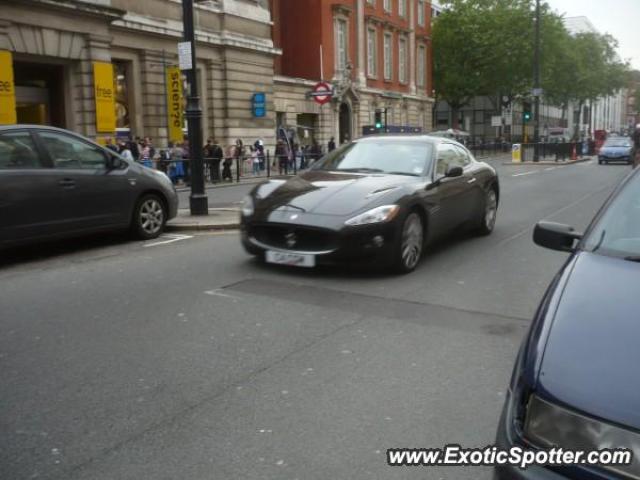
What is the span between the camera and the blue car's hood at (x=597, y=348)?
2.03m

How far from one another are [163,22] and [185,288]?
2290cm

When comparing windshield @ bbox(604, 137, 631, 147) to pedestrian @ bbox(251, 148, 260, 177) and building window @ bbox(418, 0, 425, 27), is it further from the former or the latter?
building window @ bbox(418, 0, 425, 27)

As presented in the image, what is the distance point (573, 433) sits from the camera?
2035 mm

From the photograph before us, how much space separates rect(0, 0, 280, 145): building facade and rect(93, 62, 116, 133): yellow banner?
153 millimetres

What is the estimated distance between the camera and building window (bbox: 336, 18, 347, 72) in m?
44.0

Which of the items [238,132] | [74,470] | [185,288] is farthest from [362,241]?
[238,132]

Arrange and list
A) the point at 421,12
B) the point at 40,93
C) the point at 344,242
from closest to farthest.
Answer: the point at 344,242, the point at 40,93, the point at 421,12

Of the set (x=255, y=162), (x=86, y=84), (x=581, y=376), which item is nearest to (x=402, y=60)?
(x=255, y=162)

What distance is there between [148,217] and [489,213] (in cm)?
486

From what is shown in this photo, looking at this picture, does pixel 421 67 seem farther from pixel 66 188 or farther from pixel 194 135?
pixel 66 188

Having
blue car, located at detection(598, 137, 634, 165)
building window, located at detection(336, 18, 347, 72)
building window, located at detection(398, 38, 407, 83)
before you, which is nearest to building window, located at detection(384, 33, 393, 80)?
building window, located at detection(398, 38, 407, 83)

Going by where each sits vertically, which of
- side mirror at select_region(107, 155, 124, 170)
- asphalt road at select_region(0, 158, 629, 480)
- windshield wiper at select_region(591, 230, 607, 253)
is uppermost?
side mirror at select_region(107, 155, 124, 170)

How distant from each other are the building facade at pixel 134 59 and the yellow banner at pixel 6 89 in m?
0.42

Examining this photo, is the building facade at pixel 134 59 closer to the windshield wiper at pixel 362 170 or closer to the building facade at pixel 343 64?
the building facade at pixel 343 64
